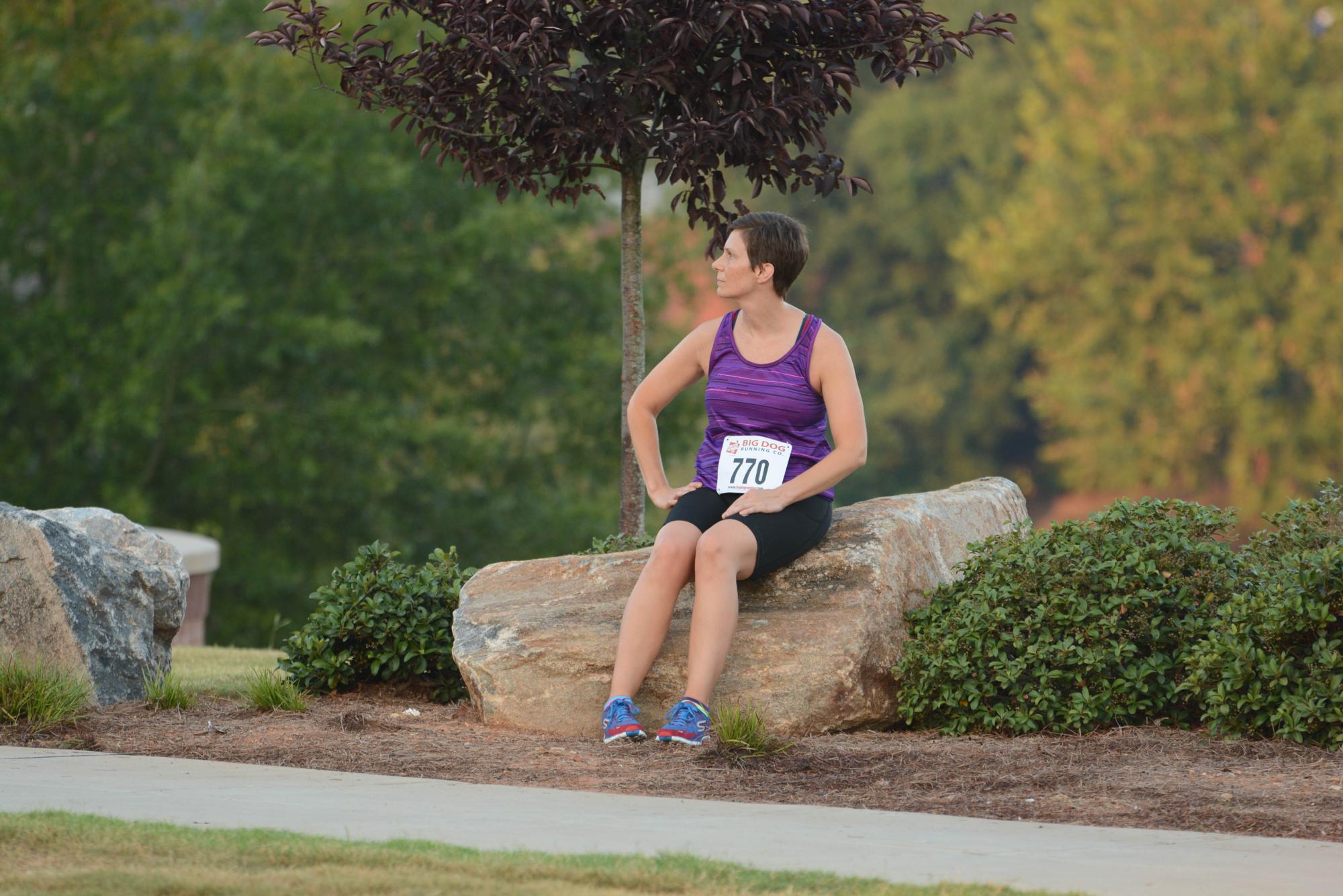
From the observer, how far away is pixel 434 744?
601 centimetres

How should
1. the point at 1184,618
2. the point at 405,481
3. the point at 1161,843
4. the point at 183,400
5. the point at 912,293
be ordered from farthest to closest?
the point at 912,293, the point at 405,481, the point at 183,400, the point at 1184,618, the point at 1161,843

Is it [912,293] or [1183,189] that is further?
[912,293]

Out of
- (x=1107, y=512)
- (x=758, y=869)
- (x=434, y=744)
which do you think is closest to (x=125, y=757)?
(x=434, y=744)

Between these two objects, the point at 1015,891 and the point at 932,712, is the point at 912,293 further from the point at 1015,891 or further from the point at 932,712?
the point at 1015,891

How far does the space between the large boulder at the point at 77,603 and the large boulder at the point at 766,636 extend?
135 cm

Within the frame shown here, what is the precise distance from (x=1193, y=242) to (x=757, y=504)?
1063 inches

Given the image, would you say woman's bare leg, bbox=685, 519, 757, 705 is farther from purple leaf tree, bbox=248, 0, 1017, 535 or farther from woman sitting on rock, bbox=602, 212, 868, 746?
purple leaf tree, bbox=248, 0, 1017, 535

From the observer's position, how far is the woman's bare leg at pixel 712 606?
6.09 meters

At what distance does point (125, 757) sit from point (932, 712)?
9.62 ft

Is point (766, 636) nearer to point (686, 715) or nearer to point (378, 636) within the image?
point (686, 715)

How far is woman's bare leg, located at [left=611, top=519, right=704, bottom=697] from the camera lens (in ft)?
20.4

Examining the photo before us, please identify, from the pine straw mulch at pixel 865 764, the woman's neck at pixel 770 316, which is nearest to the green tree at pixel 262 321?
the woman's neck at pixel 770 316

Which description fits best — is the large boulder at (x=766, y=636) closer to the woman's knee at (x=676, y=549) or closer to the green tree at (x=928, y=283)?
the woman's knee at (x=676, y=549)

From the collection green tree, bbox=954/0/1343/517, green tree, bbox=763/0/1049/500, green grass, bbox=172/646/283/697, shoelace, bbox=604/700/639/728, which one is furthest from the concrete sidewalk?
green tree, bbox=763/0/1049/500
